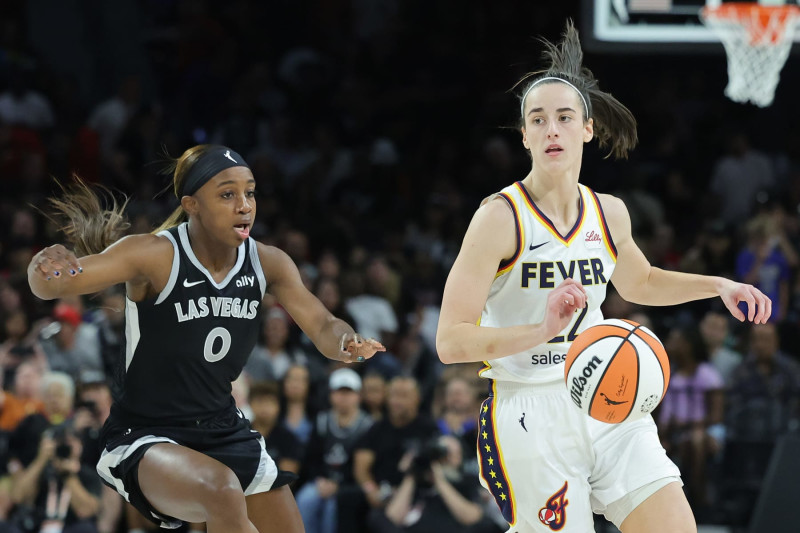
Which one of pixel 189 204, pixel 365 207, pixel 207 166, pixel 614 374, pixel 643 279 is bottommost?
pixel 614 374

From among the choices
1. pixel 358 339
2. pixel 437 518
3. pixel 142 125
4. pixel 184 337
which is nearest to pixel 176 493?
pixel 184 337

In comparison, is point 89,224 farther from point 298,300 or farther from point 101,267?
point 298,300

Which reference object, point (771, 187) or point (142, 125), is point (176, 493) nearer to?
point (142, 125)

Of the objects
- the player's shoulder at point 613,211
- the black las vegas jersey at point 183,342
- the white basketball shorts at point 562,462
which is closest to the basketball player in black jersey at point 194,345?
the black las vegas jersey at point 183,342

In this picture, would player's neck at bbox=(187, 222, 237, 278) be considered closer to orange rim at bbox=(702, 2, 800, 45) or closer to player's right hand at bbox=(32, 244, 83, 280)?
player's right hand at bbox=(32, 244, 83, 280)

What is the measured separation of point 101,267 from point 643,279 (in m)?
2.23

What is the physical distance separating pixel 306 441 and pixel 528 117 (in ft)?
14.6

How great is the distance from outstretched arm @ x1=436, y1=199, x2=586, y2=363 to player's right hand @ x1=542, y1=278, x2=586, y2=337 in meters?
0.06

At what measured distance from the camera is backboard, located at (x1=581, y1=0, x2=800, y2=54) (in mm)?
7445

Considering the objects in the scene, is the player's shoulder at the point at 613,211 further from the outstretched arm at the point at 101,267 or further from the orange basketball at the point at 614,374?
the outstretched arm at the point at 101,267

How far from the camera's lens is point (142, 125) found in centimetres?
1206

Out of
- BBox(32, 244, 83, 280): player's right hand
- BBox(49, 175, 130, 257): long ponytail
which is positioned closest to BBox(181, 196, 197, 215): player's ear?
BBox(49, 175, 130, 257): long ponytail

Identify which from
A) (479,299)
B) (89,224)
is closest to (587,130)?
(479,299)

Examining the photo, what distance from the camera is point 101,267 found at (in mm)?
4340
